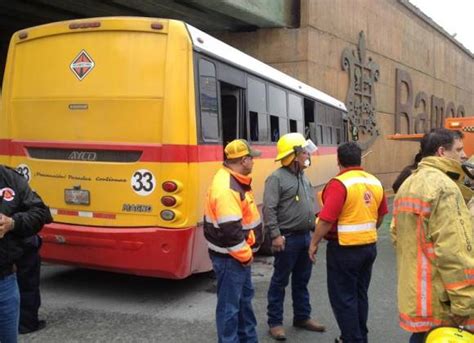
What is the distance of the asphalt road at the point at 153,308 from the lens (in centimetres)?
493

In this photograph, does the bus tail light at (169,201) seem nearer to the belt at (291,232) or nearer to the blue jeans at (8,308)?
the belt at (291,232)

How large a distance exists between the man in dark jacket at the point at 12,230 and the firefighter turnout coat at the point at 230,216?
124 cm

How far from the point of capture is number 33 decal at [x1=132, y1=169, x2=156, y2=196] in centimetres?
556

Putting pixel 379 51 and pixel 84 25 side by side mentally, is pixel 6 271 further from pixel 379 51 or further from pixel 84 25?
pixel 379 51

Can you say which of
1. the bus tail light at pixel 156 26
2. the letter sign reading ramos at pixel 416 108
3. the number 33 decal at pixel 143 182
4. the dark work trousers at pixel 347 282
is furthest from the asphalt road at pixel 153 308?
the letter sign reading ramos at pixel 416 108

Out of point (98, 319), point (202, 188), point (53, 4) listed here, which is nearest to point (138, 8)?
point (53, 4)

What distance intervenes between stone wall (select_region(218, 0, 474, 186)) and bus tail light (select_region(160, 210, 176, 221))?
9.84 meters

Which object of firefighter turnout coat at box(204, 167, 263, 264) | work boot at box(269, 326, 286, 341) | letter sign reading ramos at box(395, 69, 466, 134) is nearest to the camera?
firefighter turnout coat at box(204, 167, 263, 264)

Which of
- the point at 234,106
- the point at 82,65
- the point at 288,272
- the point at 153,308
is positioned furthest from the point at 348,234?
the point at 82,65

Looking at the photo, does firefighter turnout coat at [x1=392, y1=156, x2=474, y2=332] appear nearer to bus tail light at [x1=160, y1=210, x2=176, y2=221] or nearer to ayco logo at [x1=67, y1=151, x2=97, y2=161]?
bus tail light at [x1=160, y1=210, x2=176, y2=221]

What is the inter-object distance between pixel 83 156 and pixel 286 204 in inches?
94.1

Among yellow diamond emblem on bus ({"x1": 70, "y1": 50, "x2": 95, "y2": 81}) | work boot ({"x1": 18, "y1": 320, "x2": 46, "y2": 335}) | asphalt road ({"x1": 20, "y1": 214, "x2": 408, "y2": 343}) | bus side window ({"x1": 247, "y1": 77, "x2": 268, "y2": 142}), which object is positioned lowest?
asphalt road ({"x1": 20, "y1": 214, "x2": 408, "y2": 343})

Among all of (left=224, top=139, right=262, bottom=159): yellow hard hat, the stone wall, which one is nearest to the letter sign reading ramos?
the stone wall

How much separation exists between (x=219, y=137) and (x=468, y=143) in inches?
279
